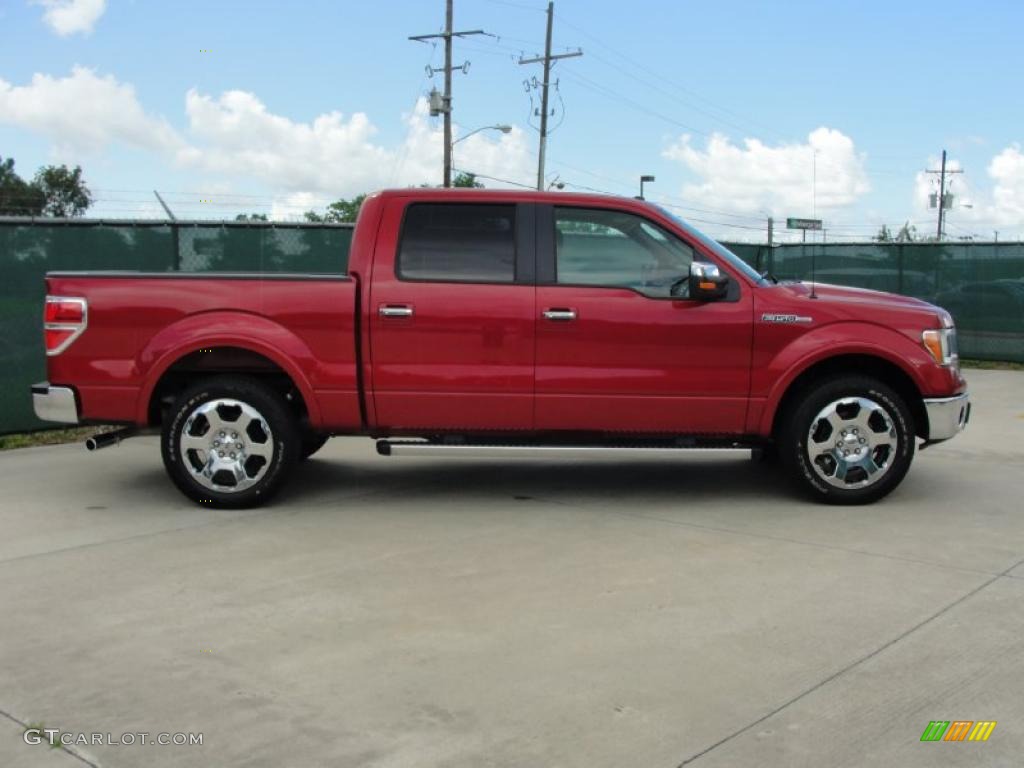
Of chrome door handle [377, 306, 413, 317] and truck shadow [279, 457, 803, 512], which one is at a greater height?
chrome door handle [377, 306, 413, 317]

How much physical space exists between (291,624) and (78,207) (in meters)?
76.6

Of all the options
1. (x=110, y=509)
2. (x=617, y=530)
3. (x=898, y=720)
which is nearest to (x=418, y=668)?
(x=898, y=720)

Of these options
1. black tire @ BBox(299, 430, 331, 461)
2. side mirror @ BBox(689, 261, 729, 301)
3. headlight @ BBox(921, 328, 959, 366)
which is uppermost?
side mirror @ BBox(689, 261, 729, 301)

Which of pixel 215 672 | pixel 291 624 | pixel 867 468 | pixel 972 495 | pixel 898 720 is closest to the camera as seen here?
pixel 898 720

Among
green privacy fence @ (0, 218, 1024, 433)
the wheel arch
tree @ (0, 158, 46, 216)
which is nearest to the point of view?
the wheel arch

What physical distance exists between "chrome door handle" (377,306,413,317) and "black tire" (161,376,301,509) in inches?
34.7

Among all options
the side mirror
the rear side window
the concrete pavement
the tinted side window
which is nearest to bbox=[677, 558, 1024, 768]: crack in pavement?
the concrete pavement

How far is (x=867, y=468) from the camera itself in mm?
6262

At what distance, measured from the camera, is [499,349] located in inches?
240

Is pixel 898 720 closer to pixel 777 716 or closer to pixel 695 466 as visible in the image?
pixel 777 716

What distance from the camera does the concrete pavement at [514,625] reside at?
10.6ft

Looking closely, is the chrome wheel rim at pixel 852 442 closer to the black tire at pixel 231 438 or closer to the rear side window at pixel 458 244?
the rear side window at pixel 458 244

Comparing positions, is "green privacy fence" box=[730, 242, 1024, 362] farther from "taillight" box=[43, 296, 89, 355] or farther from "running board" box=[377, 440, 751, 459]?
"taillight" box=[43, 296, 89, 355]

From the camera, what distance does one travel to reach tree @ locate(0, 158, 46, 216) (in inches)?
2691
